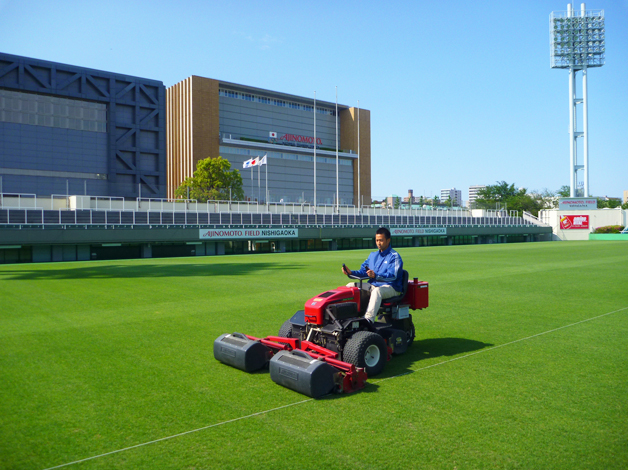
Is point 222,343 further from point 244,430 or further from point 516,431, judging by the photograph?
point 516,431

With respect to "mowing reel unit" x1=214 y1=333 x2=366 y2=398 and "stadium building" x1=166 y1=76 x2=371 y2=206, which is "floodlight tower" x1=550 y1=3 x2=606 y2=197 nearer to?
"stadium building" x1=166 y1=76 x2=371 y2=206

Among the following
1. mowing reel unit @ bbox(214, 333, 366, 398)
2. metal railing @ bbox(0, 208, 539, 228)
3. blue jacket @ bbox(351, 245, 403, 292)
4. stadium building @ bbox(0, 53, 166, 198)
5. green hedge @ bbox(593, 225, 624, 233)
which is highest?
stadium building @ bbox(0, 53, 166, 198)

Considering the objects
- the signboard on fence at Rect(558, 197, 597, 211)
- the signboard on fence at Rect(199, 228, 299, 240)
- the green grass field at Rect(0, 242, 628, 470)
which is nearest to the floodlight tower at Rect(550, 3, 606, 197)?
the signboard on fence at Rect(558, 197, 597, 211)

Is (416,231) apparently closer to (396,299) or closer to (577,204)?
(577,204)

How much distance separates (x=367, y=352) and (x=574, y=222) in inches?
3322

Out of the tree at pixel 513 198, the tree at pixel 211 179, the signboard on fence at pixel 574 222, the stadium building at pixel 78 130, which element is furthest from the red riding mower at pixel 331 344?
the tree at pixel 513 198

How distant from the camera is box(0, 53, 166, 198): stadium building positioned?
6712 centimetres

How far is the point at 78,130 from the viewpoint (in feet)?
235

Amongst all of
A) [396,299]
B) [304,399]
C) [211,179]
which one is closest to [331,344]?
[304,399]

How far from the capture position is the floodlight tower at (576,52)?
80250 mm

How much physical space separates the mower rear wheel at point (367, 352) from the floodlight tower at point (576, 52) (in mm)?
86807

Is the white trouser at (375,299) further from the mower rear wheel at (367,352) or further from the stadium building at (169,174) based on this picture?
the stadium building at (169,174)

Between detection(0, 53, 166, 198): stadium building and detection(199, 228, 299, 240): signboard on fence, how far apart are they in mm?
23622

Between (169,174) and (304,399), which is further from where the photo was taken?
(169,174)
